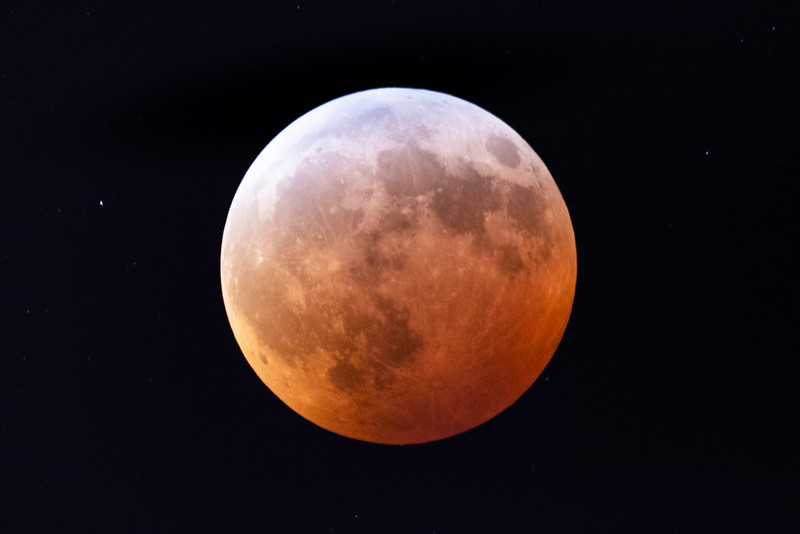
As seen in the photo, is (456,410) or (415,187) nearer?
(415,187)

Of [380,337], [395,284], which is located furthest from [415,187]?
[380,337]

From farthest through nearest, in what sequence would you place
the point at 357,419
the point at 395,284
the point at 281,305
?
the point at 357,419, the point at 281,305, the point at 395,284

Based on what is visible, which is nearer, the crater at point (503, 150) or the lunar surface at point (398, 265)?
the lunar surface at point (398, 265)

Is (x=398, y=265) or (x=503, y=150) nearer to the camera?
(x=398, y=265)

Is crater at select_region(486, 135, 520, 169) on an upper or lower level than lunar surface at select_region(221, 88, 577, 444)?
upper

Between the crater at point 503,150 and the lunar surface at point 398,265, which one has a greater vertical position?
the crater at point 503,150

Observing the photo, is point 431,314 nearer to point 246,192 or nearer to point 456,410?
point 456,410

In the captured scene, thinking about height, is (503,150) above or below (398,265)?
above

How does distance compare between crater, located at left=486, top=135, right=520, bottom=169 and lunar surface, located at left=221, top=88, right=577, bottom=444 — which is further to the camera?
crater, located at left=486, top=135, right=520, bottom=169
